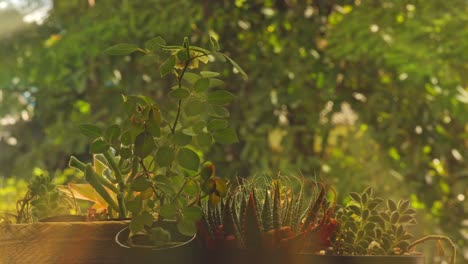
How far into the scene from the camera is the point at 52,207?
4.19 feet

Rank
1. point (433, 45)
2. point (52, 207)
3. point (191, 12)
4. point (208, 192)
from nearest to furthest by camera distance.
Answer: point (208, 192), point (52, 207), point (433, 45), point (191, 12)

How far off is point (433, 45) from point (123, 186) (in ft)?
11.7

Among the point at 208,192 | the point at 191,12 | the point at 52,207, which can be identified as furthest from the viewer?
the point at 191,12

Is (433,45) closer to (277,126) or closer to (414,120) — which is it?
(414,120)

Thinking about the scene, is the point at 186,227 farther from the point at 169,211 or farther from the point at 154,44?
the point at 154,44

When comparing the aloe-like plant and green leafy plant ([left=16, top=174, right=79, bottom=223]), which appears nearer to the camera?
the aloe-like plant

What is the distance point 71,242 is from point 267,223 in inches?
11.3

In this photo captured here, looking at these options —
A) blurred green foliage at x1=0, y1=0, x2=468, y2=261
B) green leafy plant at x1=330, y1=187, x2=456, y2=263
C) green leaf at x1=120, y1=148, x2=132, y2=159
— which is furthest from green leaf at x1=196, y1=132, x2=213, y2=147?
blurred green foliage at x1=0, y1=0, x2=468, y2=261

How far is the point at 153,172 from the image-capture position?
1187 mm

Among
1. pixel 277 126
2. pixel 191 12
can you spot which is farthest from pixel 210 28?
pixel 277 126

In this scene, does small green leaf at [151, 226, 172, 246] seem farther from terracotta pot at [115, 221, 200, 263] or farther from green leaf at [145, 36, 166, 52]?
green leaf at [145, 36, 166, 52]

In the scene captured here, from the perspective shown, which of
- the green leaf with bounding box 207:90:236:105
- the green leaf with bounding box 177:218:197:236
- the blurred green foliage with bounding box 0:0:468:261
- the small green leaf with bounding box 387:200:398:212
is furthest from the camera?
the blurred green foliage with bounding box 0:0:468:261

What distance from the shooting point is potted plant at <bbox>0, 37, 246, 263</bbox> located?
109 centimetres

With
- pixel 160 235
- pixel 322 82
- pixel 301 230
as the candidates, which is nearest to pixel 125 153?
pixel 160 235
